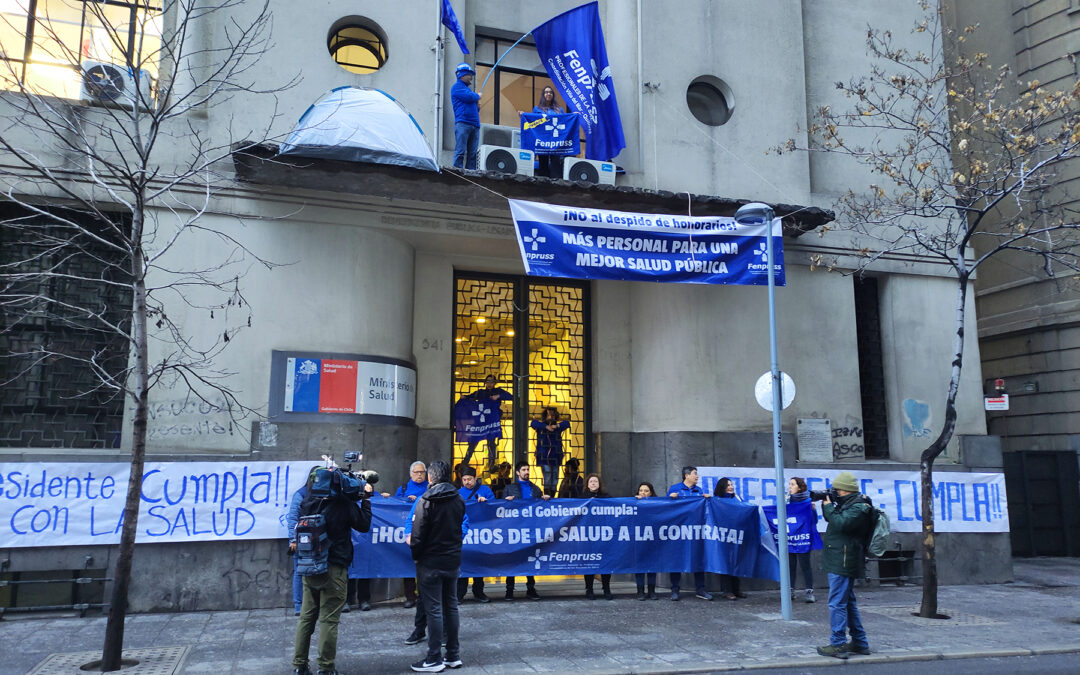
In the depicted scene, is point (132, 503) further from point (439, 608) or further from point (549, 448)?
point (549, 448)

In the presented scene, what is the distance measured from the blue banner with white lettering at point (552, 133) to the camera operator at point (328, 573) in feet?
24.5

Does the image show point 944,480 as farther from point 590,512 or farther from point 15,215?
point 15,215

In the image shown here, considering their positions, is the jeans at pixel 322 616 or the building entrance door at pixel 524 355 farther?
the building entrance door at pixel 524 355

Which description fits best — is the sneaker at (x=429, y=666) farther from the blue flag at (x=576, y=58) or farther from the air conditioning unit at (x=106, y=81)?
the blue flag at (x=576, y=58)

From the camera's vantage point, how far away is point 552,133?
43.5 feet

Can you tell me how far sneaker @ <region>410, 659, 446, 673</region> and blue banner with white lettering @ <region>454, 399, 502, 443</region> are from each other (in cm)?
647

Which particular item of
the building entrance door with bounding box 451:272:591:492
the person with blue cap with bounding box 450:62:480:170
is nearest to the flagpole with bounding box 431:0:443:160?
the person with blue cap with bounding box 450:62:480:170

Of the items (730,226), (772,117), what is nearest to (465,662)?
(730,226)

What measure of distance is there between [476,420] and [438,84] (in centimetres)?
563

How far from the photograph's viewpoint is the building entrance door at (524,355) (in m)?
14.3

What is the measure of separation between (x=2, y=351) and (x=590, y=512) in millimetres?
8431

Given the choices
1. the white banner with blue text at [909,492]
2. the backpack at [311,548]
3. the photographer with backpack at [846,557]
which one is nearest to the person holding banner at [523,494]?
the white banner with blue text at [909,492]

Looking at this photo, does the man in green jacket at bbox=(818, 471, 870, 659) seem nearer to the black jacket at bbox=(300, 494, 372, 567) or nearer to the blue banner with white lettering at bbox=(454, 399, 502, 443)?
the black jacket at bbox=(300, 494, 372, 567)

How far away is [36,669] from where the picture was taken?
762 cm
